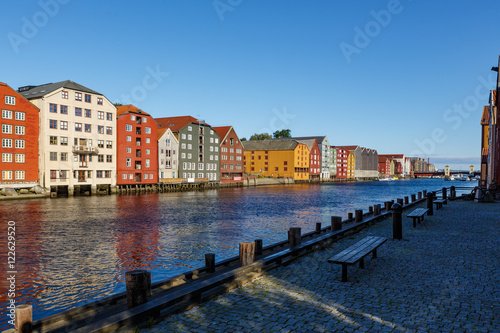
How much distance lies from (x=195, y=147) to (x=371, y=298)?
87272 millimetres

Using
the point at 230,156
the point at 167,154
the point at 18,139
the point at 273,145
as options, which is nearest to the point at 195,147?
the point at 167,154

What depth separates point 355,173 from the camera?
19812 centimetres

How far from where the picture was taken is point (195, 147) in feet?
307

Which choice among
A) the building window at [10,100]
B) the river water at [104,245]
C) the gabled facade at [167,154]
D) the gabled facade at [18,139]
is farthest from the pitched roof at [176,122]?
the river water at [104,245]

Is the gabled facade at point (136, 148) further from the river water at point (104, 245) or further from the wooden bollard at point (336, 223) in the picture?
the wooden bollard at point (336, 223)

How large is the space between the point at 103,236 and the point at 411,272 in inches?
844

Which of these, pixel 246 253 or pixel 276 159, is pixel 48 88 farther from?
pixel 276 159

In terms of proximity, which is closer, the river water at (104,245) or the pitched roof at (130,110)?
the river water at (104,245)

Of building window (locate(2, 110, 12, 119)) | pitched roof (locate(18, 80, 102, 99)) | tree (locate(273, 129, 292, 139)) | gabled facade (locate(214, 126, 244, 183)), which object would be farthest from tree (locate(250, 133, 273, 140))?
building window (locate(2, 110, 12, 119))

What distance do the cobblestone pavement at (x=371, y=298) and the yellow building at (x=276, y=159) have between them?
12124 cm

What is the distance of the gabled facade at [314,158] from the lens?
494 feet

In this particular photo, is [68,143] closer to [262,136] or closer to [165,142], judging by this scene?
[165,142]

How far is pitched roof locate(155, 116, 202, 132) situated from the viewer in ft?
299

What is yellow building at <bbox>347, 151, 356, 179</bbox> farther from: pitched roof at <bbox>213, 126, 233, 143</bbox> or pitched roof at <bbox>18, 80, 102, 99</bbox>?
pitched roof at <bbox>18, 80, 102, 99</bbox>
